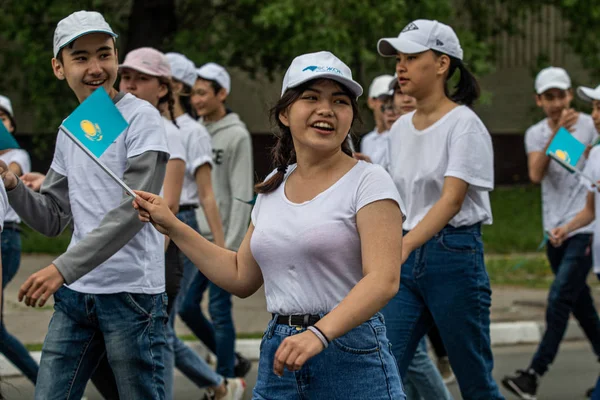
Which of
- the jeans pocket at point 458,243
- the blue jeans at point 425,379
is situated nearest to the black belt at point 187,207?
the blue jeans at point 425,379

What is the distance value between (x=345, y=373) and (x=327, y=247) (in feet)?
1.24

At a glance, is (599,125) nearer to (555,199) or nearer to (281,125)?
(555,199)

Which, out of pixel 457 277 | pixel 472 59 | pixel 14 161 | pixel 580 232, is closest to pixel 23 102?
pixel 472 59

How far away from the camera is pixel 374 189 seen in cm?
339

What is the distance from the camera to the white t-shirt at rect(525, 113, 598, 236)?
305 inches

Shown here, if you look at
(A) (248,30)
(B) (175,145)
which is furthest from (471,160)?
(A) (248,30)

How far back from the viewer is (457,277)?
4.99 m

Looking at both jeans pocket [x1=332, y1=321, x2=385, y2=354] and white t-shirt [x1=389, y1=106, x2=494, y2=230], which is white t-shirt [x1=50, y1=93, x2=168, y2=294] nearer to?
jeans pocket [x1=332, y1=321, x2=385, y2=354]

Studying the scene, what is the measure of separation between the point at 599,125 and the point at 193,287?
2.76 m

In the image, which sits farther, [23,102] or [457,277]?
[23,102]

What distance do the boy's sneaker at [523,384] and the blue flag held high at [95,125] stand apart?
4.19 meters

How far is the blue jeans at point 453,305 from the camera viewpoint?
4977 mm

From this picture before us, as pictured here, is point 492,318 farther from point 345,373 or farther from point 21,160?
point 345,373

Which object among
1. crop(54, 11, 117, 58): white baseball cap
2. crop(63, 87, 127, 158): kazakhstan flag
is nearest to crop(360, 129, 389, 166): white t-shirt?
crop(54, 11, 117, 58): white baseball cap
